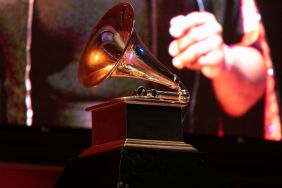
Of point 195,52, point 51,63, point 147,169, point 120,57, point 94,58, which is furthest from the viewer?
point 195,52

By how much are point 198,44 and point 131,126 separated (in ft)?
4.98

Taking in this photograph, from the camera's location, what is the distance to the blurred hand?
3.19 metres

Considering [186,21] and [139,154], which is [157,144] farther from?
[186,21]

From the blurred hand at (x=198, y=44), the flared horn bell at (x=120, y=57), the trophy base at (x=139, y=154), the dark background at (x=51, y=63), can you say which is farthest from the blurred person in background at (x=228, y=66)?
the trophy base at (x=139, y=154)

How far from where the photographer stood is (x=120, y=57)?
1873 mm

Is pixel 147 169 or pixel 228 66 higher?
pixel 228 66

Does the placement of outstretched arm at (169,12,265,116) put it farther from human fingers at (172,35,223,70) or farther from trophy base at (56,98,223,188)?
trophy base at (56,98,223,188)

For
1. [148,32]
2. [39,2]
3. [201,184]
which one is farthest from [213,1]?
[201,184]

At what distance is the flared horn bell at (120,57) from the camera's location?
1.90 meters

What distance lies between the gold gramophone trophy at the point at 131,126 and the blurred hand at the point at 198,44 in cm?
117

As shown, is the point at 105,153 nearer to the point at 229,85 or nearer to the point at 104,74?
the point at 104,74

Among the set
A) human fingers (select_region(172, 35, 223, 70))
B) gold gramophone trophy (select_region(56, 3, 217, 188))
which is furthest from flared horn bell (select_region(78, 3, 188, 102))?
human fingers (select_region(172, 35, 223, 70))

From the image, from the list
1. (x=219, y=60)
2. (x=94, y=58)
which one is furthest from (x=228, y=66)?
(x=94, y=58)

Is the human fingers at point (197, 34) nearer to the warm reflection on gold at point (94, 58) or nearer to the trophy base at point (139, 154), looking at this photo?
the warm reflection on gold at point (94, 58)
